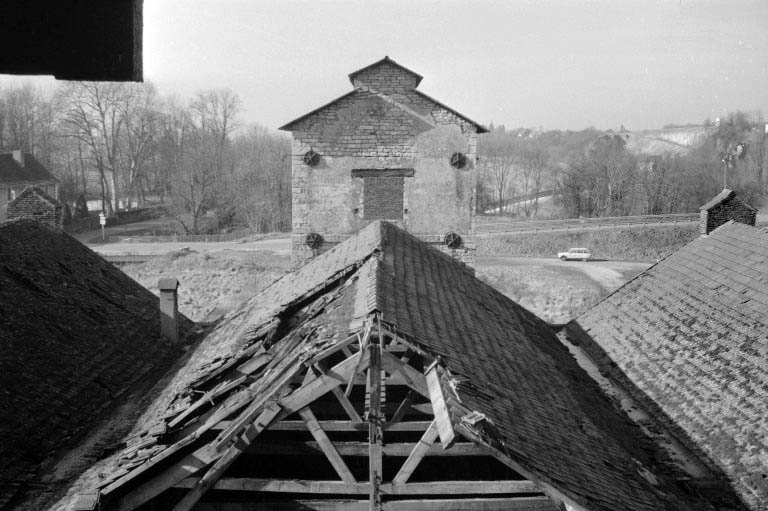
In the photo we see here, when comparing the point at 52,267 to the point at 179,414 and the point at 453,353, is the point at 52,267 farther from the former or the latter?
the point at 453,353

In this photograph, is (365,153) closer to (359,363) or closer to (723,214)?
(723,214)

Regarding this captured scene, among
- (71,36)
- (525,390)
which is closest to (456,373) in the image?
(525,390)

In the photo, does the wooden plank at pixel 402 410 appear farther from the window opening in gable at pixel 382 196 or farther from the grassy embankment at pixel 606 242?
the grassy embankment at pixel 606 242

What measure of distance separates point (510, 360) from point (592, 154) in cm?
6029

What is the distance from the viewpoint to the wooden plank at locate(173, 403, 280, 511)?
6.11m

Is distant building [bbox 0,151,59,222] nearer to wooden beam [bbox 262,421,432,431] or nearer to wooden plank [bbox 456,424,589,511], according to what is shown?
wooden beam [bbox 262,421,432,431]

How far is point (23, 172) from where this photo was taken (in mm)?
49594

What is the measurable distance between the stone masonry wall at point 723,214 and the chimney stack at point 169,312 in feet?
39.1

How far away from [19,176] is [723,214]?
146 feet

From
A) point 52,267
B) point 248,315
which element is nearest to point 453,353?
point 248,315

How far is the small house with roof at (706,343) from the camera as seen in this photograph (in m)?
10.0

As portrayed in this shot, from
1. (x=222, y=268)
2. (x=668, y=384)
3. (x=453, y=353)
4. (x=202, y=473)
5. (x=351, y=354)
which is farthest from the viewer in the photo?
(x=222, y=268)

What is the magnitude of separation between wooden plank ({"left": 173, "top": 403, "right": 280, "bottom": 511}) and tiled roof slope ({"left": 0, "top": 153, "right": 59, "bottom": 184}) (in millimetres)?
47303

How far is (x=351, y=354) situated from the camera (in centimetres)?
689
